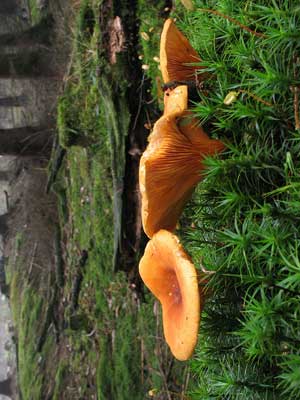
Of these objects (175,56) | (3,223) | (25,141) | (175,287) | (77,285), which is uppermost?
(175,56)

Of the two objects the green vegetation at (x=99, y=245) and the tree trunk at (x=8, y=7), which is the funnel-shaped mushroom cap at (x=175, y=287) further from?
the tree trunk at (x=8, y=7)

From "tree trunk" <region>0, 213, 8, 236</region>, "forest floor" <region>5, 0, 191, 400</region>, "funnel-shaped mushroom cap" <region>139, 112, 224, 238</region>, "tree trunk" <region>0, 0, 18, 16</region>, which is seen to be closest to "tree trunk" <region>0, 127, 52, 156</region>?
"forest floor" <region>5, 0, 191, 400</region>

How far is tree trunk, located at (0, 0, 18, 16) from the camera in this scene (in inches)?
256

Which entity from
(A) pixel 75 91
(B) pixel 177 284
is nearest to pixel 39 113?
(A) pixel 75 91

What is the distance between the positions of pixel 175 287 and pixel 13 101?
20.1ft


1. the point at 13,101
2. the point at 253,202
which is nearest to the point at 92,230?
the point at 13,101

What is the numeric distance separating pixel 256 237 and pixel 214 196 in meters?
0.20

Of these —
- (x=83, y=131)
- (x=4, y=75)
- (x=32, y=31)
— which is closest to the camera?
(x=83, y=131)

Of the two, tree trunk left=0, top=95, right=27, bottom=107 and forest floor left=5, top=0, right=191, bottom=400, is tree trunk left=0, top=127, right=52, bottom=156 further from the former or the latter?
tree trunk left=0, top=95, right=27, bottom=107

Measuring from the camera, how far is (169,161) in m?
1.34

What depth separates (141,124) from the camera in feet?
12.0

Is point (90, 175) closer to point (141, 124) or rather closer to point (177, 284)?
point (141, 124)

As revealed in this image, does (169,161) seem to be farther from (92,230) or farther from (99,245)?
(92,230)

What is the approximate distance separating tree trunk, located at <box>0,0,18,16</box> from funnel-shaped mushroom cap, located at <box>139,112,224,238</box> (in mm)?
5902
